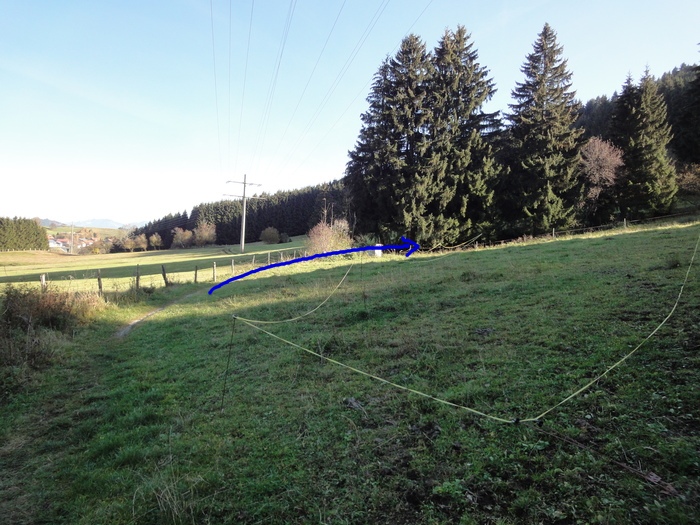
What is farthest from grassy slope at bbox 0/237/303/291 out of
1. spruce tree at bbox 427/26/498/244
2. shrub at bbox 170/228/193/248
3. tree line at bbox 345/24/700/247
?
shrub at bbox 170/228/193/248

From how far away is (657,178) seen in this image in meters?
28.0

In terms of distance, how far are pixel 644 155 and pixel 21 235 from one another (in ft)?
342

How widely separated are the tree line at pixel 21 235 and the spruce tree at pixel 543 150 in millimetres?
91334

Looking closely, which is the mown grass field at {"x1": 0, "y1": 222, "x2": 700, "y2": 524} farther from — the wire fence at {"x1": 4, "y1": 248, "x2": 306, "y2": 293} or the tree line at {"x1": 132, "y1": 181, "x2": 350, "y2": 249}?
the tree line at {"x1": 132, "y1": 181, "x2": 350, "y2": 249}

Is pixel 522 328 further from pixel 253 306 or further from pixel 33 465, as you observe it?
pixel 253 306

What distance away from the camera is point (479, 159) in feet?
86.6

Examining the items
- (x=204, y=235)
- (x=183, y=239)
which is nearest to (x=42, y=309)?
(x=204, y=235)

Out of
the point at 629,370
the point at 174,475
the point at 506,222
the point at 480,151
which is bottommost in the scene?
the point at 174,475

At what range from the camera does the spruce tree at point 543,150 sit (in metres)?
25.7

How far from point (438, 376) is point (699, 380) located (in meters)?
2.70

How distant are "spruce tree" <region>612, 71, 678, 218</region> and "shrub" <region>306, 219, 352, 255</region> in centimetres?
2379

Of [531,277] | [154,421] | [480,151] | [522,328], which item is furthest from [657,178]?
[154,421]

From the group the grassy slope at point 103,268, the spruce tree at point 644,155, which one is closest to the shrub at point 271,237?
the grassy slope at point 103,268

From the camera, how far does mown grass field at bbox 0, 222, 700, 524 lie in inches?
109
